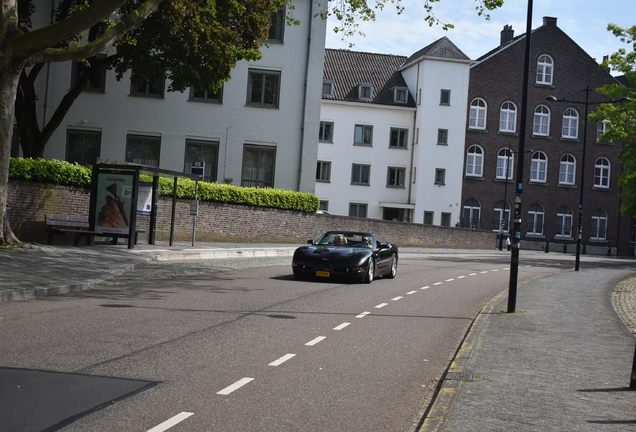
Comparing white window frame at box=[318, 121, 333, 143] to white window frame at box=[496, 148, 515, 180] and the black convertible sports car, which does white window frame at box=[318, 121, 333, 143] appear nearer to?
white window frame at box=[496, 148, 515, 180]

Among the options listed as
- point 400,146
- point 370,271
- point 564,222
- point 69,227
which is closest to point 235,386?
point 370,271

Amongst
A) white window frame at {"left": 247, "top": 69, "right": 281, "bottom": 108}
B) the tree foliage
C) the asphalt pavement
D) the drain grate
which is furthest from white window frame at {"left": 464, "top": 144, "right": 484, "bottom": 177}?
the drain grate

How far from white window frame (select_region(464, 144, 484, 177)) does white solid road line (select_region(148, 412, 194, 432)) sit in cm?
5416

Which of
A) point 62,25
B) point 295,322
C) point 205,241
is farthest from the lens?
point 205,241

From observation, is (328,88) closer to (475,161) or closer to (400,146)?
(400,146)

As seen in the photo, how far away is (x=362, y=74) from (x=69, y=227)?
40.2 meters

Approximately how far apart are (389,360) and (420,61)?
5112 cm

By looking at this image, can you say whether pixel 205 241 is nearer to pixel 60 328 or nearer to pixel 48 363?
pixel 60 328

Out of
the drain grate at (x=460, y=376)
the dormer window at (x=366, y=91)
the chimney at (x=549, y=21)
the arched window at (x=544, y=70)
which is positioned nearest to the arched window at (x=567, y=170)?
the arched window at (x=544, y=70)

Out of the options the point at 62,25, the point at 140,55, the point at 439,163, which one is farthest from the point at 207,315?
the point at 439,163

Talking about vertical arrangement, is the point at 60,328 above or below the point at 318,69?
below

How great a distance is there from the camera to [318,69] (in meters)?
35.7

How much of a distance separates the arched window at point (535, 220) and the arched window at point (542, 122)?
20.2 ft

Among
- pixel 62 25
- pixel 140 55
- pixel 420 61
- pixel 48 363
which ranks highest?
pixel 420 61
